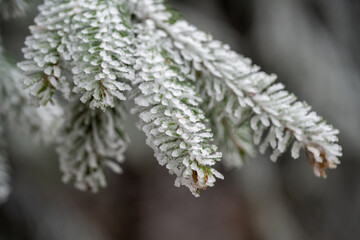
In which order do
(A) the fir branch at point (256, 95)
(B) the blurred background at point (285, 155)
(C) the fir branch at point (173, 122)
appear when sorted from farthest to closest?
(B) the blurred background at point (285, 155) < (A) the fir branch at point (256, 95) < (C) the fir branch at point (173, 122)

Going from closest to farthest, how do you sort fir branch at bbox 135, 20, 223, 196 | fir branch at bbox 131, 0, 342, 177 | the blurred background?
fir branch at bbox 135, 20, 223, 196, fir branch at bbox 131, 0, 342, 177, the blurred background

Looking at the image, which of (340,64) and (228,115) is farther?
(340,64)

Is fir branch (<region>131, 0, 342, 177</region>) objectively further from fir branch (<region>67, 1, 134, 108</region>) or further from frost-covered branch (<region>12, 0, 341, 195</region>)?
fir branch (<region>67, 1, 134, 108</region>)

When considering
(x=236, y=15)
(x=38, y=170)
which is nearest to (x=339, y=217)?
(x=236, y=15)

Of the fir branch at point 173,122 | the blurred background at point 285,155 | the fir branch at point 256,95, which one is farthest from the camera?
the blurred background at point 285,155

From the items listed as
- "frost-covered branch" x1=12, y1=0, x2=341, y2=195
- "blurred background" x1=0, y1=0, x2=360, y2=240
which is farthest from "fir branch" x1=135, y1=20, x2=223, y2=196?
"blurred background" x1=0, y1=0, x2=360, y2=240

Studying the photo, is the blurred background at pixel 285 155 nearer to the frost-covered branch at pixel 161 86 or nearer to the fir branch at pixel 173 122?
the frost-covered branch at pixel 161 86

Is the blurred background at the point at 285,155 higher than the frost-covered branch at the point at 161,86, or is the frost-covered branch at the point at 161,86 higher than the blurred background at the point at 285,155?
the frost-covered branch at the point at 161,86

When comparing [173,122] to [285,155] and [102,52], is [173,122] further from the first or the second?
[285,155]

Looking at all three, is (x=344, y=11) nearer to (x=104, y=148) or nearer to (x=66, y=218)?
(x=104, y=148)

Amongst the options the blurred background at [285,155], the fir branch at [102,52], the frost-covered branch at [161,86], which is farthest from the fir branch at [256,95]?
the blurred background at [285,155]

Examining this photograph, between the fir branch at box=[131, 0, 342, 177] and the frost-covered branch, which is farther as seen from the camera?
the fir branch at box=[131, 0, 342, 177]
